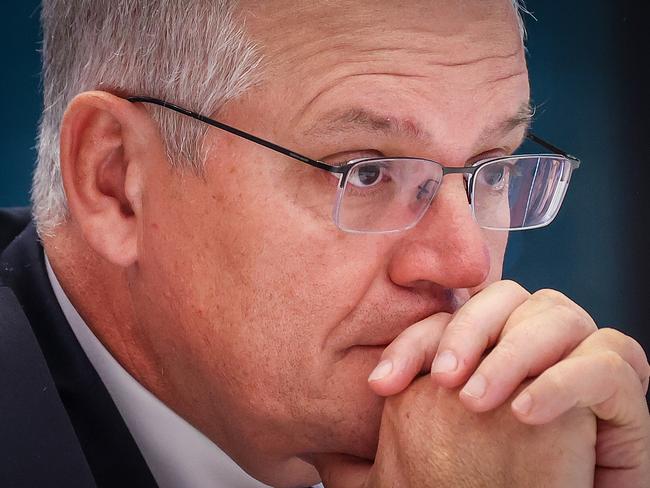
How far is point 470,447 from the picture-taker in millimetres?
1360

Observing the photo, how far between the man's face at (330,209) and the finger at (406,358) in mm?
76

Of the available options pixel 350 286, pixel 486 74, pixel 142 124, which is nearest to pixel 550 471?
pixel 350 286

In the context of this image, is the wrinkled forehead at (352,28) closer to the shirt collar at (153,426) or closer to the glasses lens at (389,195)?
the glasses lens at (389,195)

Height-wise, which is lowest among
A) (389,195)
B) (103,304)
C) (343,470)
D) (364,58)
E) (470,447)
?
(343,470)

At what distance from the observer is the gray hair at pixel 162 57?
1589mm

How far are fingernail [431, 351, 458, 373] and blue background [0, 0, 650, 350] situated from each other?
0.67 meters

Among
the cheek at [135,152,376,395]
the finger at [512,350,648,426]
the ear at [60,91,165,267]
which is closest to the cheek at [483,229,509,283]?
the cheek at [135,152,376,395]

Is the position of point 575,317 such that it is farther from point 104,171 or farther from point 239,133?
point 104,171

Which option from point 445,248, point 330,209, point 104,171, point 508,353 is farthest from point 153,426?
point 508,353

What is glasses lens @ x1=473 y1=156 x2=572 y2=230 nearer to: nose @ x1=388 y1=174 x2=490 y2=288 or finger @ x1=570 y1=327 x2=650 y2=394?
nose @ x1=388 y1=174 x2=490 y2=288

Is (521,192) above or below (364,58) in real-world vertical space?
below

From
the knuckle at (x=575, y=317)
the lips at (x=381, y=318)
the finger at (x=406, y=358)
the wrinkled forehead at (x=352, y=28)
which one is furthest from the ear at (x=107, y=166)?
the knuckle at (x=575, y=317)

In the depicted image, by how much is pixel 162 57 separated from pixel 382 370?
0.77 metres

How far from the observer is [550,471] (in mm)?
1272
